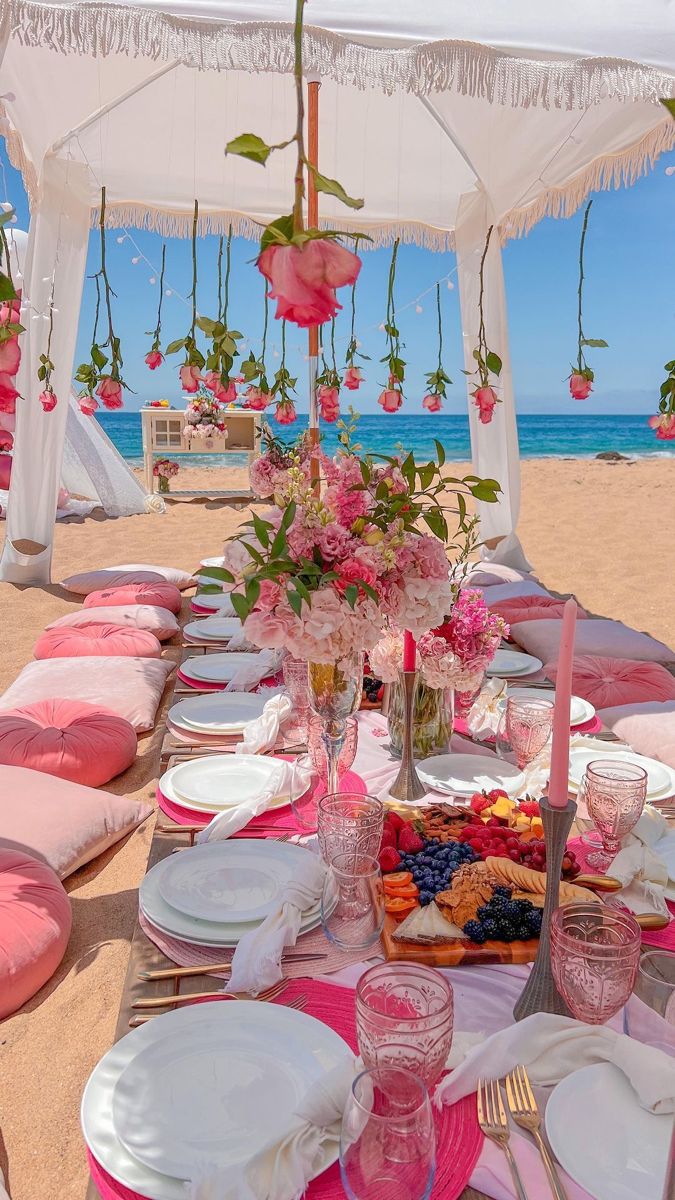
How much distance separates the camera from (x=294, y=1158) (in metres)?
0.81

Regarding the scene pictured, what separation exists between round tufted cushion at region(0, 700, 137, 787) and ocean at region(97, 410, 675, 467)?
21.0 meters

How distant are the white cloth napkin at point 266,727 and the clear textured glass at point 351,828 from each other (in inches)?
26.5

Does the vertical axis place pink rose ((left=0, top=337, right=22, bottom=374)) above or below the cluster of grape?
above

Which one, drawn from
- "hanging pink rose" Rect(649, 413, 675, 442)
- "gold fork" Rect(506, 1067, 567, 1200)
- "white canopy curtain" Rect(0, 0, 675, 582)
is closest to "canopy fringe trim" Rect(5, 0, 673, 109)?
"white canopy curtain" Rect(0, 0, 675, 582)

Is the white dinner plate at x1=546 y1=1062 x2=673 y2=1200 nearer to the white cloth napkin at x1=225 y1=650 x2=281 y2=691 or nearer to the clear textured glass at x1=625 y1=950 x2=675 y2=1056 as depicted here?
the clear textured glass at x1=625 y1=950 x2=675 y2=1056

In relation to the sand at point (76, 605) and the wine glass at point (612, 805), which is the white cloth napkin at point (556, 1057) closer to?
the wine glass at point (612, 805)

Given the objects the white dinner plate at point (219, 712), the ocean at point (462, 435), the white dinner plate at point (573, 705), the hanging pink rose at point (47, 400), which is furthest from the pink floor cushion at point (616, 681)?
the ocean at point (462, 435)

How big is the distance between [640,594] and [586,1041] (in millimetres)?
5685

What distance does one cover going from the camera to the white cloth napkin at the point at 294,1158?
30.5 inches

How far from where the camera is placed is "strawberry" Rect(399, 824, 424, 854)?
137cm

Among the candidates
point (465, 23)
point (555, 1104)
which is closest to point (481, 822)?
point (555, 1104)

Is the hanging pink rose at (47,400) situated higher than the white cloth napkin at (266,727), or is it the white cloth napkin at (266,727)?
the hanging pink rose at (47,400)

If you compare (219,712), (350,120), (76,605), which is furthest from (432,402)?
(219,712)

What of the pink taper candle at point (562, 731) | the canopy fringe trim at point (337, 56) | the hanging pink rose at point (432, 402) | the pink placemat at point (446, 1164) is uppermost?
the canopy fringe trim at point (337, 56)
